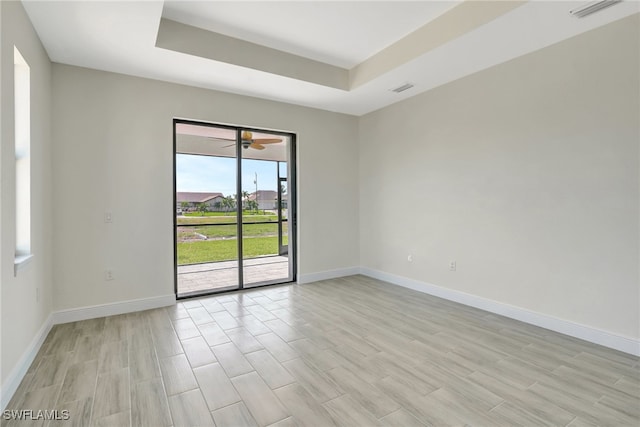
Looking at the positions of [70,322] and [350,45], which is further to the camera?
[350,45]

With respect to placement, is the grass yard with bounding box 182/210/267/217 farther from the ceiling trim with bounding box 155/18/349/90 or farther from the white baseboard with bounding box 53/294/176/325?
the ceiling trim with bounding box 155/18/349/90

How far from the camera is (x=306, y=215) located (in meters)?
5.16

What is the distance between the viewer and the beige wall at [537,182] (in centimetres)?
274

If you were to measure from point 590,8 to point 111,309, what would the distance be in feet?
17.9

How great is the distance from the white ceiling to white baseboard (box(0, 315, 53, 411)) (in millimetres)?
2696

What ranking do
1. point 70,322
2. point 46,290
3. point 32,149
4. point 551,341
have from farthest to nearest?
point 70,322 < point 46,290 < point 551,341 < point 32,149

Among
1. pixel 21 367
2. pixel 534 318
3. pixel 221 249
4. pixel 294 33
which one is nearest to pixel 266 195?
pixel 221 249

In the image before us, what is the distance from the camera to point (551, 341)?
2.93m

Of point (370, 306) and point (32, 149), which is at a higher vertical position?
point (32, 149)

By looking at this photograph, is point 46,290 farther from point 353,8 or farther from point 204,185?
point 353,8

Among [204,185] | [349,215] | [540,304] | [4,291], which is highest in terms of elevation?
[204,185]

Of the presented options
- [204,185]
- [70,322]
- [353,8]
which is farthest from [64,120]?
[353,8]

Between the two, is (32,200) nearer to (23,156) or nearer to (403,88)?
(23,156)

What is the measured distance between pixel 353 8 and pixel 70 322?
4379 millimetres
